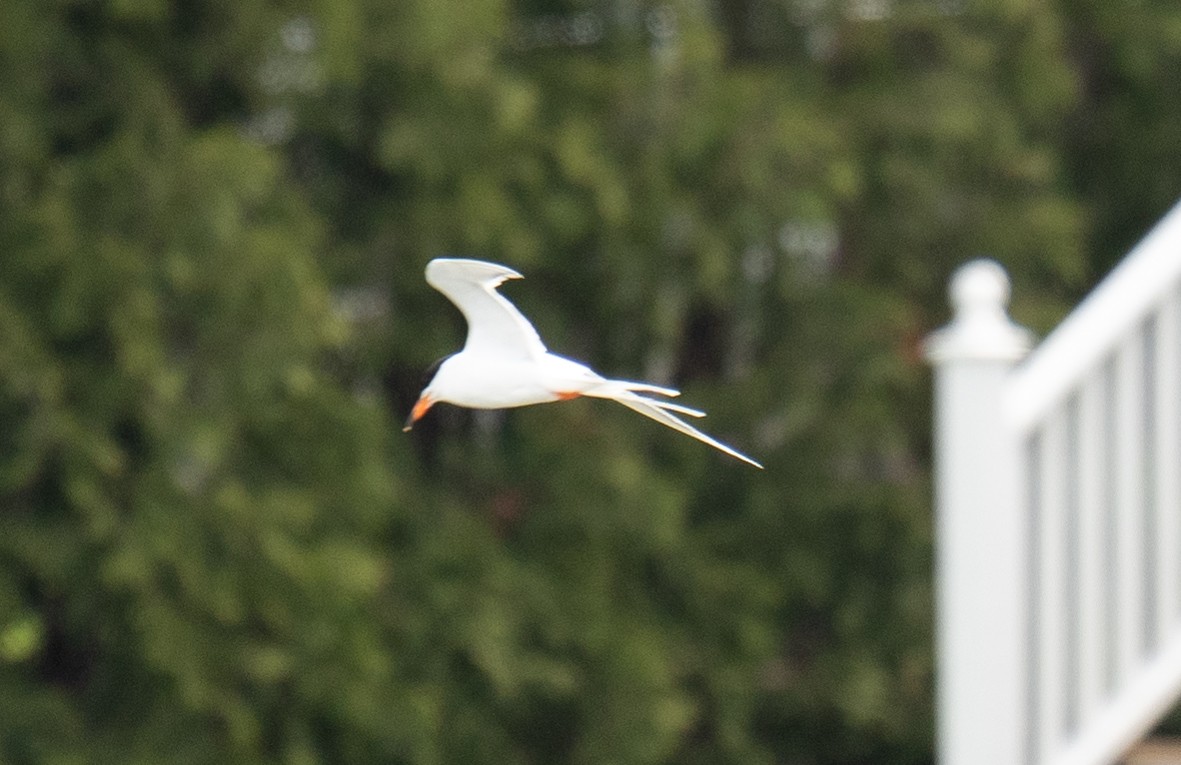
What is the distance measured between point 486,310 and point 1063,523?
3.35 meters

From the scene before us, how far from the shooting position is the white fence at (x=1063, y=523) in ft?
16.9

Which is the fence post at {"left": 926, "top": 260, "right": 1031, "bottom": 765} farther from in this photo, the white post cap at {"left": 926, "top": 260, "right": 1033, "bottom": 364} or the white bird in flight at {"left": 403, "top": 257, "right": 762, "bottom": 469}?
the white bird in flight at {"left": 403, "top": 257, "right": 762, "bottom": 469}

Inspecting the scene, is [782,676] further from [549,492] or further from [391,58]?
[391,58]

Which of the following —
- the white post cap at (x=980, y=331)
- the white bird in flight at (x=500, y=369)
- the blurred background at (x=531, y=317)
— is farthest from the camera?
the blurred background at (x=531, y=317)

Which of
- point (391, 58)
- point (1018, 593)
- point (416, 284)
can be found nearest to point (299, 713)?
point (416, 284)

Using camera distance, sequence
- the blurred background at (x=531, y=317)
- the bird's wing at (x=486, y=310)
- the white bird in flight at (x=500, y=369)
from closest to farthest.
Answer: the white bird in flight at (x=500, y=369) → the bird's wing at (x=486, y=310) → the blurred background at (x=531, y=317)

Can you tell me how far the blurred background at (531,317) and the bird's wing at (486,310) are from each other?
4.71 metres

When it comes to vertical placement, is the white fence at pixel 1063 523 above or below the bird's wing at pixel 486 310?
below

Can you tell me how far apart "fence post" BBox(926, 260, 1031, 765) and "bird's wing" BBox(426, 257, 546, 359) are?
3.00 metres

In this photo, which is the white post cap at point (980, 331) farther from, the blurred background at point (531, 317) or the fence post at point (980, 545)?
the blurred background at point (531, 317)

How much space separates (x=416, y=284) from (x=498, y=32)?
3.79 feet

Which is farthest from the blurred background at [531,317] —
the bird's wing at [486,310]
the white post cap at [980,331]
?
the bird's wing at [486,310]

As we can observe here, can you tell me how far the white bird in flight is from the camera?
206 centimetres

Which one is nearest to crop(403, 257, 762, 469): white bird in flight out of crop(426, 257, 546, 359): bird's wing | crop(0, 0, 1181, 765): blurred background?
crop(426, 257, 546, 359): bird's wing
